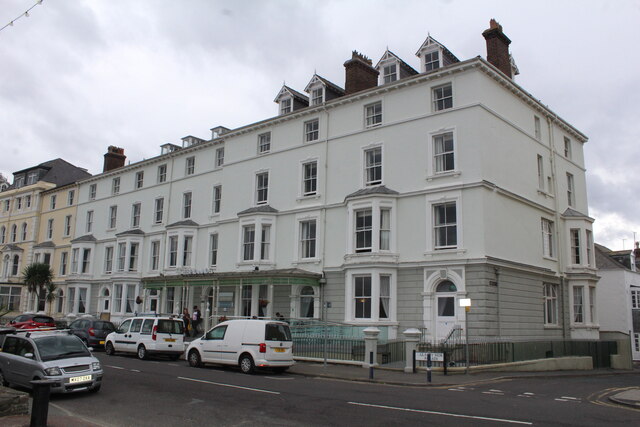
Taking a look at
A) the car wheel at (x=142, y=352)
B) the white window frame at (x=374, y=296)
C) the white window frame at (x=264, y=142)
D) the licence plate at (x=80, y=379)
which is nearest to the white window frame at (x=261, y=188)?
the white window frame at (x=264, y=142)

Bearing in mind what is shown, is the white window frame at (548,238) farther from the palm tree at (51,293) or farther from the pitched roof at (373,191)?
the palm tree at (51,293)

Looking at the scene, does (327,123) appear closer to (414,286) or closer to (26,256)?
(414,286)

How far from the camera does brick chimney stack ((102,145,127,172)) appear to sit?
47375 mm

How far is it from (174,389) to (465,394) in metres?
7.74

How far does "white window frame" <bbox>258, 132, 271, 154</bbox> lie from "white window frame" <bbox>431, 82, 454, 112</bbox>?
433 inches

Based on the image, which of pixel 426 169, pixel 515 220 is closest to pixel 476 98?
pixel 426 169

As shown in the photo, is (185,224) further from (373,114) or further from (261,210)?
(373,114)

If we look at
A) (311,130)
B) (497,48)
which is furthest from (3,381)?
(497,48)

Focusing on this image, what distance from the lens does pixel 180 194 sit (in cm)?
3828

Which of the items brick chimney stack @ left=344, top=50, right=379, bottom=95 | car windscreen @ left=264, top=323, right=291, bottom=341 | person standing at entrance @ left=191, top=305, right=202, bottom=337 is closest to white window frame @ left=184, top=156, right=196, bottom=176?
person standing at entrance @ left=191, top=305, right=202, bottom=337

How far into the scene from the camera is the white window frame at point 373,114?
91.6 feet

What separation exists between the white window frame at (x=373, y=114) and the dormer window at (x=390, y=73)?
1515 millimetres

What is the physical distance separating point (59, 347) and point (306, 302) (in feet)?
53.9

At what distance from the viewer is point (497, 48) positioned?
27.5 m
